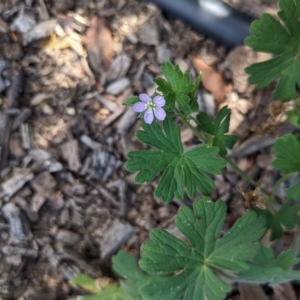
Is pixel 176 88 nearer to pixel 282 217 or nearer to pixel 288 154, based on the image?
pixel 288 154

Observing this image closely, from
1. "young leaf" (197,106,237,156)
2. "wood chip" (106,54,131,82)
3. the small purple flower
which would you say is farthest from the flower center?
"wood chip" (106,54,131,82)

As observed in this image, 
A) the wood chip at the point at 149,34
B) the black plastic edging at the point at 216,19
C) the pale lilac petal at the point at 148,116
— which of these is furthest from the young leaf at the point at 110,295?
the black plastic edging at the point at 216,19

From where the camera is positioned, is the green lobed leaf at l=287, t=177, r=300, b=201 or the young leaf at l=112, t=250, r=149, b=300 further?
the young leaf at l=112, t=250, r=149, b=300

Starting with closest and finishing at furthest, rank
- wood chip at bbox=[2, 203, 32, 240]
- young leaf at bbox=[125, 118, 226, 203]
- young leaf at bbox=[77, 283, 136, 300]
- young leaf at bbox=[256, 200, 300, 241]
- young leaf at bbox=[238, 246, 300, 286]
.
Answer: young leaf at bbox=[125, 118, 226, 203] → young leaf at bbox=[238, 246, 300, 286] → young leaf at bbox=[256, 200, 300, 241] → young leaf at bbox=[77, 283, 136, 300] → wood chip at bbox=[2, 203, 32, 240]

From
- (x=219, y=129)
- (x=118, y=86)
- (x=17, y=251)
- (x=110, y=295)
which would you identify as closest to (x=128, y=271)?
(x=110, y=295)

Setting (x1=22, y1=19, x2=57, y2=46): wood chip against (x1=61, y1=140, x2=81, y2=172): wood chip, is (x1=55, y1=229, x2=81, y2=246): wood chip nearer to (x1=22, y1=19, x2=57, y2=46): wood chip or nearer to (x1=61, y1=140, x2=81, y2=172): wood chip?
(x1=61, y1=140, x2=81, y2=172): wood chip

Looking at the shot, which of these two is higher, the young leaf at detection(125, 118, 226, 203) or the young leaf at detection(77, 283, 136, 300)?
the young leaf at detection(125, 118, 226, 203)

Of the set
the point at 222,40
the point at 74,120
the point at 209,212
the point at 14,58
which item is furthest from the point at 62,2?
the point at 209,212
